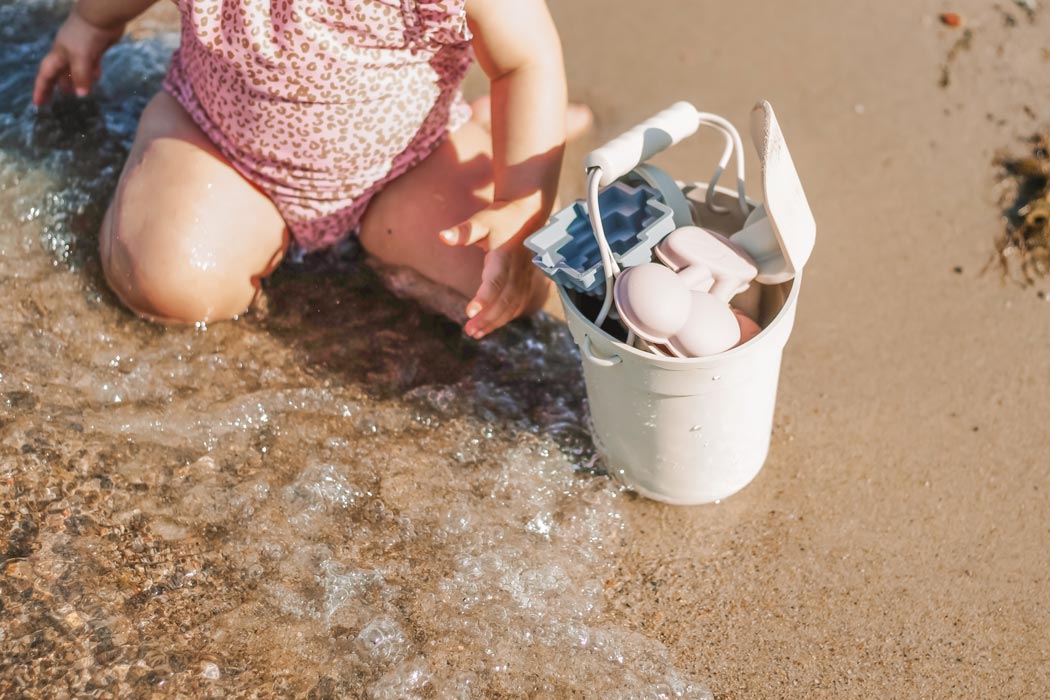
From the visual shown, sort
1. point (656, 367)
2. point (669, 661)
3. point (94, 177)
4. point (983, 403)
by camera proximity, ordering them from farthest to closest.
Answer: point (94, 177) < point (983, 403) < point (669, 661) < point (656, 367)

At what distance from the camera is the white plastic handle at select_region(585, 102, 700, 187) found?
1157 mm

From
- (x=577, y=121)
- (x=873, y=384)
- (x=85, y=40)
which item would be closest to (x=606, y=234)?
(x=873, y=384)

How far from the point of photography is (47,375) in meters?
1.51

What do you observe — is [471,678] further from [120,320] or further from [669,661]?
[120,320]

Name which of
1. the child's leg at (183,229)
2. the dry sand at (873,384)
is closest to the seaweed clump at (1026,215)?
the dry sand at (873,384)

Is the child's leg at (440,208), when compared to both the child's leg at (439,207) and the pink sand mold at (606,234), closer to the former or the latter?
the child's leg at (439,207)

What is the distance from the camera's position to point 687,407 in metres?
1.24

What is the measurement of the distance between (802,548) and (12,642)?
3.32 ft

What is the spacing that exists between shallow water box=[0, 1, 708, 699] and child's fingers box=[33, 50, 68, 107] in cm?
14

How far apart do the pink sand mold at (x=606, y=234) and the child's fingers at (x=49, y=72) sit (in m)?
1.02

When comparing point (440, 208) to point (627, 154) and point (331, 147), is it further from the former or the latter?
point (627, 154)

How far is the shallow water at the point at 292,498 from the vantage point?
1235 millimetres

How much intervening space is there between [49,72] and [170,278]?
498mm

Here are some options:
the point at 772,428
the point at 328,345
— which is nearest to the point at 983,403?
the point at 772,428
